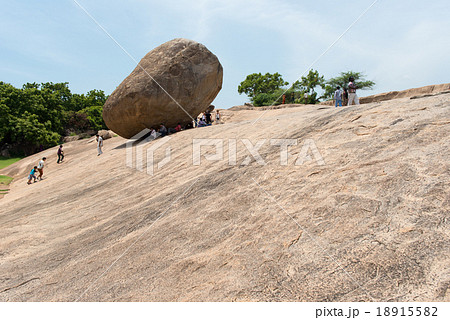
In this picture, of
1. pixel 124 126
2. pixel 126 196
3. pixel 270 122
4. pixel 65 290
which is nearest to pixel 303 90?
pixel 124 126

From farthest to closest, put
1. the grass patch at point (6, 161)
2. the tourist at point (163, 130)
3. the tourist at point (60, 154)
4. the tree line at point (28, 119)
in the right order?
the tree line at point (28, 119) → the grass patch at point (6, 161) → the tourist at point (60, 154) → the tourist at point (163, 130)

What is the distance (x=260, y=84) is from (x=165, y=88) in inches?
1525

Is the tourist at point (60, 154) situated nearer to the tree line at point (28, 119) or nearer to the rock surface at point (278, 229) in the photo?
the rock surface at point (278, 229)

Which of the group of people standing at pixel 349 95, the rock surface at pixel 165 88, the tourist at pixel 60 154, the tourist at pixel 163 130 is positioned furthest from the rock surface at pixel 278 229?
the tourist at pixel 60 154

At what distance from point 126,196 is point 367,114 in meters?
4.63

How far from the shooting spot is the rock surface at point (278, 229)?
2.71 meters

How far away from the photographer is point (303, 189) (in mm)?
4035

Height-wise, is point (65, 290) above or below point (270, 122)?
below

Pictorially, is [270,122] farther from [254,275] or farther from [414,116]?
[254,275]

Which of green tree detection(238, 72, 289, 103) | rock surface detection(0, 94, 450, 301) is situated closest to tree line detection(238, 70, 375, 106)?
green tree detection(238, 72, 289, 103)

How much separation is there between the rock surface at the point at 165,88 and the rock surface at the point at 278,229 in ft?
17.7

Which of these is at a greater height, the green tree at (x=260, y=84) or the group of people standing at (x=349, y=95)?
the green tree at (x=260, y=84)

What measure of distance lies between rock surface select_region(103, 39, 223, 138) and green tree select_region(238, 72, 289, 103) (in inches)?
1371

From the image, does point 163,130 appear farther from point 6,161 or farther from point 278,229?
point 6,161
